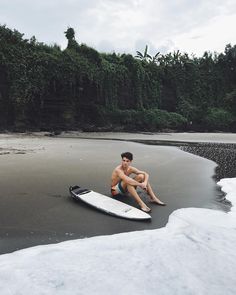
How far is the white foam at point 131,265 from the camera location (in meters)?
2.94

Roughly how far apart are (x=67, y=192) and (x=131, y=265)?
3.06 m

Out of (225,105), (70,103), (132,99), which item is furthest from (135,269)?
(225,105)

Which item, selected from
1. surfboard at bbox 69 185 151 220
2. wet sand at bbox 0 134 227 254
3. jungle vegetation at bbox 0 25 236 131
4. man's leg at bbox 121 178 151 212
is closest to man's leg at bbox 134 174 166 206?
wet sand at bbox 0 134 227 254

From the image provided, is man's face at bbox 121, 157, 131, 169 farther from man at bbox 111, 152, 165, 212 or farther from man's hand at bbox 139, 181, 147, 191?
man's hand at bbox 139, 181, 147, 191

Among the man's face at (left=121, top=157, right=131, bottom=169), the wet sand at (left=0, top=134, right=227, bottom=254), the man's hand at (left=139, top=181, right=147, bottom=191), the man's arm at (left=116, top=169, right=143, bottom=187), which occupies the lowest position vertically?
the wet sand at (left=0, top=134, right=227, bottom=254)

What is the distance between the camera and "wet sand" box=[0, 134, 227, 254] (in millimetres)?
4281

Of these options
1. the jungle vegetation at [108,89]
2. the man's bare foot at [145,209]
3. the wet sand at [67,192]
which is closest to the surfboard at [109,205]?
the wet sand at [67,192]

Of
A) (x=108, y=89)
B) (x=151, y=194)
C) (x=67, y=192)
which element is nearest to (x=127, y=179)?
(x=151, y=194)

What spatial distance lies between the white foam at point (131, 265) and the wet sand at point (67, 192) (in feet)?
1.12

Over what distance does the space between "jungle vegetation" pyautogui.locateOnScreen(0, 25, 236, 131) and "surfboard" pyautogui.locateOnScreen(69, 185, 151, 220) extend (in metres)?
18.0

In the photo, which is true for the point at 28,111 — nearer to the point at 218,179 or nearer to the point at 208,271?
the point at 218,179

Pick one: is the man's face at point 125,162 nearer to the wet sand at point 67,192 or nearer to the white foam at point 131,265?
the wet sand at point 67,192

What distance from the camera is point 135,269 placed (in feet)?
10.8

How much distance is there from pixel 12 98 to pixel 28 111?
160 centimetres
